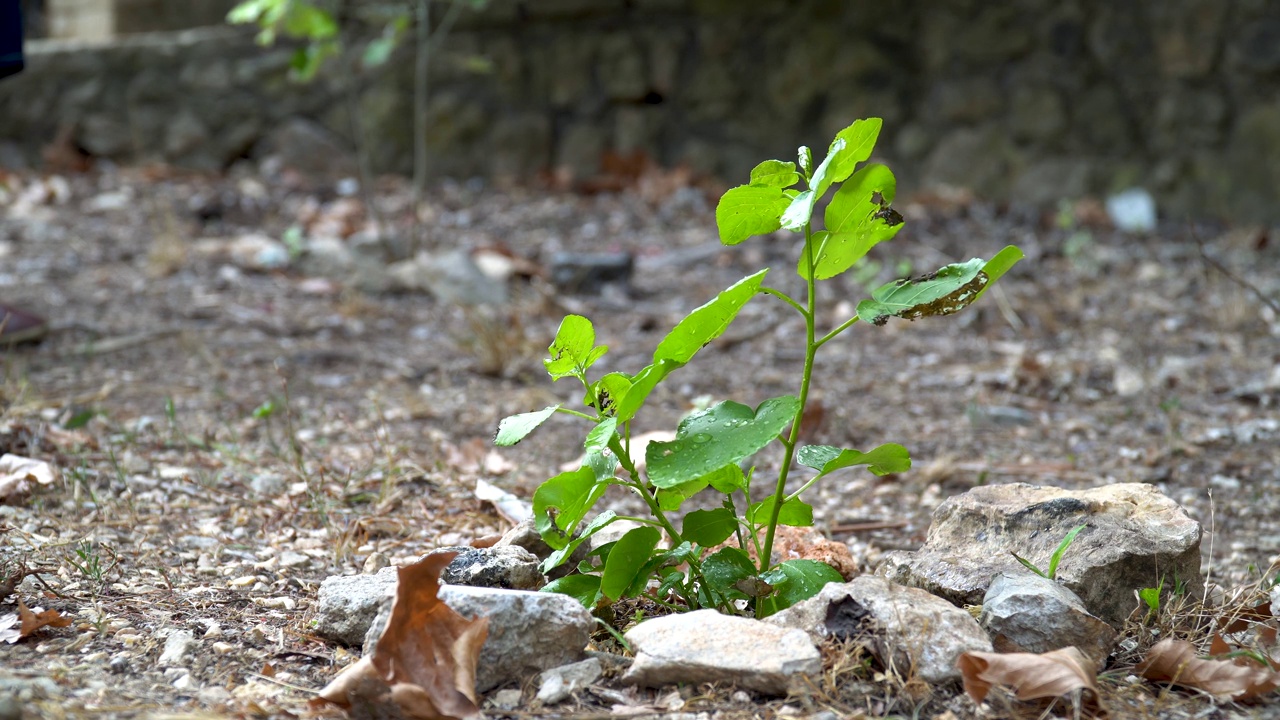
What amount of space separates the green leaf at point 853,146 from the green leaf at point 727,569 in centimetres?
48

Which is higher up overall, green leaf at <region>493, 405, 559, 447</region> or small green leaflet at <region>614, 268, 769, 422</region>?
small green leaflet at <region>614, 268, 769, 422</region>

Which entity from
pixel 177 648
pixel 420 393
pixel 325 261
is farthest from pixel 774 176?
pixel 325 261

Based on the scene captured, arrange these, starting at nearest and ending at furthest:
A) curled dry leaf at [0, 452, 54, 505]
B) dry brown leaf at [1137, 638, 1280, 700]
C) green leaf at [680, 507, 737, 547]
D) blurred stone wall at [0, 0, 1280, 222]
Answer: dry brown leaf at [1137, 638, 1280, 700] → green leaf at [680, 507, 737, 547] → curled dry leaf at [0, 452, 54, 505] → blurred stone wall at [0, 0, 1280, 222]

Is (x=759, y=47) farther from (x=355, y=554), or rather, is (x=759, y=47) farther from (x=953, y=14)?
(x=355, y=554)

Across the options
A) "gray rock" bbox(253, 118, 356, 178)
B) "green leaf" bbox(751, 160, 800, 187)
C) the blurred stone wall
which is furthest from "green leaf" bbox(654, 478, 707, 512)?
"gray rock" bbox(253, 118, 356, 178)

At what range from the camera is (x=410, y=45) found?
561 centimetres

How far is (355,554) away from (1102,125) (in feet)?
14.6

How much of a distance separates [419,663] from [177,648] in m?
0.35

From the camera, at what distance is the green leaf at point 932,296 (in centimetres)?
128

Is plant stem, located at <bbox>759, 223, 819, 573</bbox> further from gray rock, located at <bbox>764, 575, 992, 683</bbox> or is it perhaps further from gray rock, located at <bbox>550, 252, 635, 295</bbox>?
gray rock, located at <bbox>550, 252, 635, 295</bbox>

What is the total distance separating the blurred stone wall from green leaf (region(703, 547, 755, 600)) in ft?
14.0

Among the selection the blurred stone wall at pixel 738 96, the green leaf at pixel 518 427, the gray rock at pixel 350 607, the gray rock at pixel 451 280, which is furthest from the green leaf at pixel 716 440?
the blurred stone wall at pixel 738 96

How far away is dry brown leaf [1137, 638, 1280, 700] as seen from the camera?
49.1 inches

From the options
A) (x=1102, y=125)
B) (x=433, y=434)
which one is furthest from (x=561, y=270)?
(x=1102, y=125)
